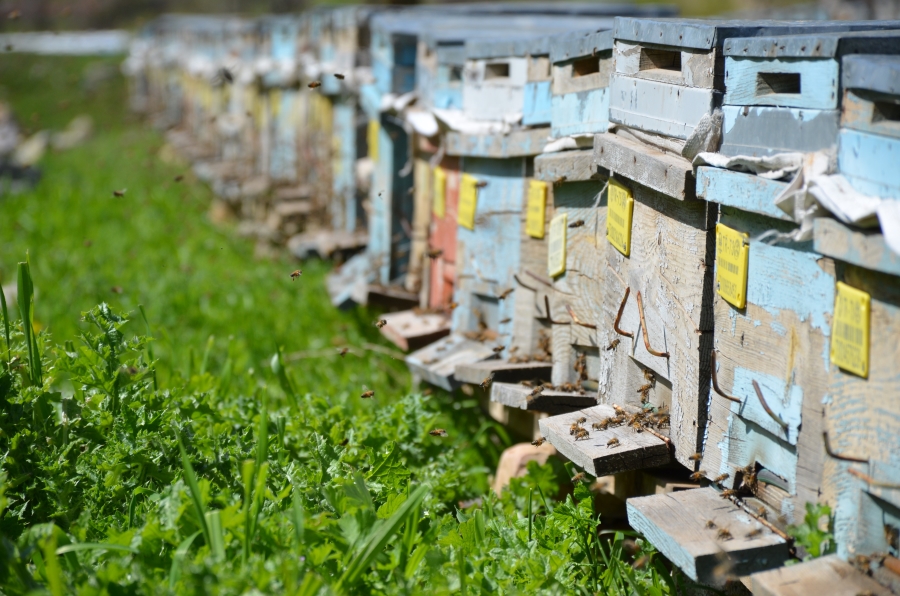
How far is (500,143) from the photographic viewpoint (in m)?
4.46

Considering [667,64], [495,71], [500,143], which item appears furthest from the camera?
[495,71]

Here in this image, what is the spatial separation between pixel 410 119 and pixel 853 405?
354cm

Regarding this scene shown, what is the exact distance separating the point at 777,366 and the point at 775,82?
0.85 m

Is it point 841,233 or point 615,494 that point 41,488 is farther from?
point 841,233

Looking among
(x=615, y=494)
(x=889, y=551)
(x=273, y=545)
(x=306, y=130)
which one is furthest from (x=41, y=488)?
(x=306, y=130)

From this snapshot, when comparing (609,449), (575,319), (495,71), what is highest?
(495,71)

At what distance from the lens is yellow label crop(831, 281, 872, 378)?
2355 millimetres

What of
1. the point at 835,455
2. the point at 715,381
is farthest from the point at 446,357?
the point at 835,455

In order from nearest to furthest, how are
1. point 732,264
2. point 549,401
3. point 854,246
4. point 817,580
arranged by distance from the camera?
point 854,246 → point 817,580 → point 732,264 → point 549,401

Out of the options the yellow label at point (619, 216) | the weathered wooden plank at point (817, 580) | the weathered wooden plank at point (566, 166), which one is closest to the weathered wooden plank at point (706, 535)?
the weathered wooden plank at point (817, 580)

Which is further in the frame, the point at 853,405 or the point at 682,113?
the point at 682,113

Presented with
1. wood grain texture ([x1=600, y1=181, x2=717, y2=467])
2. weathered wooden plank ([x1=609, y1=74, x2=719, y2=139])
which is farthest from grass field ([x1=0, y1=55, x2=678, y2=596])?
weathered wooden plank ([x1=609, y1=74, x2=719, y2=139])

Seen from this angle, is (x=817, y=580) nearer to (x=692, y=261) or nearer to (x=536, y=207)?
(x=692, y=261)

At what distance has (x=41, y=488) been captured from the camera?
3.46 metres
